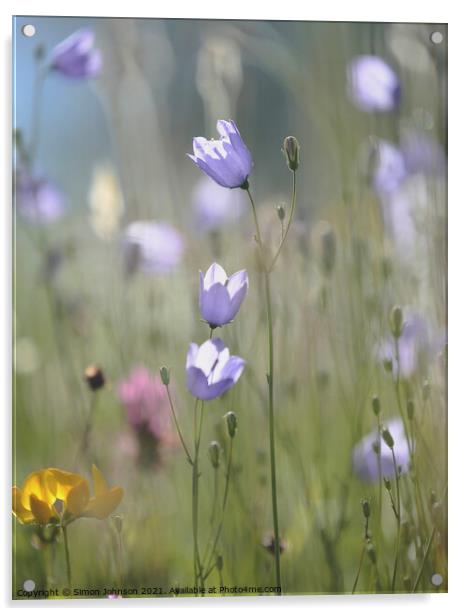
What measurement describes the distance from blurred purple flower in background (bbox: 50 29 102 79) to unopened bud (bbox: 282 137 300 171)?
0.33 m

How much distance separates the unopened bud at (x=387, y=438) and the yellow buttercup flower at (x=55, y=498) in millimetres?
467

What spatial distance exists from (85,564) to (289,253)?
0.61 metres

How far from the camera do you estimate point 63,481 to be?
1.39 metres

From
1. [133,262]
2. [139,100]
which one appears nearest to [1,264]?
[133,262]

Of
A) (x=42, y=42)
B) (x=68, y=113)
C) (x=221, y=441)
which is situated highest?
(x=42, y=42)

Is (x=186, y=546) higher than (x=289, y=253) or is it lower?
lower

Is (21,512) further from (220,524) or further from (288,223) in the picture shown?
(288,223)

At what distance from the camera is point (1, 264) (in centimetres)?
142

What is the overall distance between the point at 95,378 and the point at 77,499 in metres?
0.20

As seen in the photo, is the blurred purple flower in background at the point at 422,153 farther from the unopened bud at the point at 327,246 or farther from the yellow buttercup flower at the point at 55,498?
the yellow buttercup flower at the point at 55,498

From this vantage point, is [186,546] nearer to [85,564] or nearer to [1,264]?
[85,564]

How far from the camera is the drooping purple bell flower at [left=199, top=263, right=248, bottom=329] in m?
1.41

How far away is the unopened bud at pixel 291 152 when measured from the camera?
1420mm

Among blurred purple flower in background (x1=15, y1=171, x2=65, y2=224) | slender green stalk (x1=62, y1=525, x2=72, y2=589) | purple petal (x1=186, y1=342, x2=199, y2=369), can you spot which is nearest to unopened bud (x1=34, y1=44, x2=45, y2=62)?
blurred purple flower in background (x1=15, y1=171, x2=65, y2=224)
